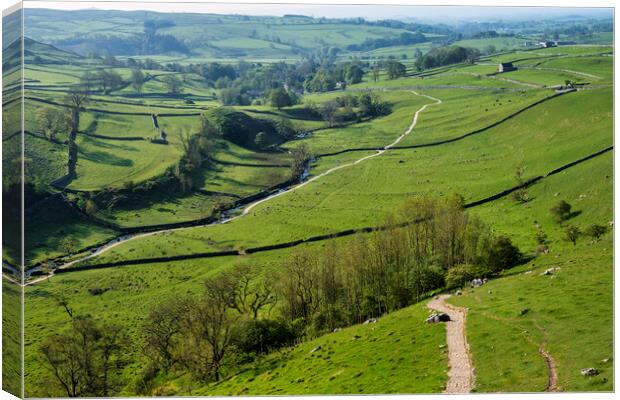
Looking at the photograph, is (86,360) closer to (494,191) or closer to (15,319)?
(15,319)

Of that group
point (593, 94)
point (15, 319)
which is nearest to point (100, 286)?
point (15, 319)

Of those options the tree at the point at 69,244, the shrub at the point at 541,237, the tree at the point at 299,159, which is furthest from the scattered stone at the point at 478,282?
the tree at the point at 299,159

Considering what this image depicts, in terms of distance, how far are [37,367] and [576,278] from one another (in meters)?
28.3

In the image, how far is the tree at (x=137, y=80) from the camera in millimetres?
110294

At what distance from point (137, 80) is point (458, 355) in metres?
93.3

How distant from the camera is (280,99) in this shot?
380 feet

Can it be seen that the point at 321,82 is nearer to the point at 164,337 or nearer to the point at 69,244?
the point at 69,244

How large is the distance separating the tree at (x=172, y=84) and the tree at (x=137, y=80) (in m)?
5.25

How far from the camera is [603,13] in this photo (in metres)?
36.5

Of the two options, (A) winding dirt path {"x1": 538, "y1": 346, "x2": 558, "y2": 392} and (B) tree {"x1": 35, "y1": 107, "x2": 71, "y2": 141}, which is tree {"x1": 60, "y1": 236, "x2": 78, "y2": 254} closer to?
(B) tree {"x1": 35, "y1": 107, "x2": 71, "y2": 141}

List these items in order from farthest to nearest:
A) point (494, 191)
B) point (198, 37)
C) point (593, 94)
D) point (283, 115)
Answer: point (198, 37)
point (283, 115)
point (593, 94)
point (494, 191)

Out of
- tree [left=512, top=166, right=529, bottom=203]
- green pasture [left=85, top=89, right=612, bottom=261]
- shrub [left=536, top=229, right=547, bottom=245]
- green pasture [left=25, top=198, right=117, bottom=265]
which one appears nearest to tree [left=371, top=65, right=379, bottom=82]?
green pasture [left=85, top=89, right=612, bottom=261]

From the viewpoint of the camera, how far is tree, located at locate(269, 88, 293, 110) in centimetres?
11575

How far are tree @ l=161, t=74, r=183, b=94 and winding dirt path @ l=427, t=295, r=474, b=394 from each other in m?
91.7
